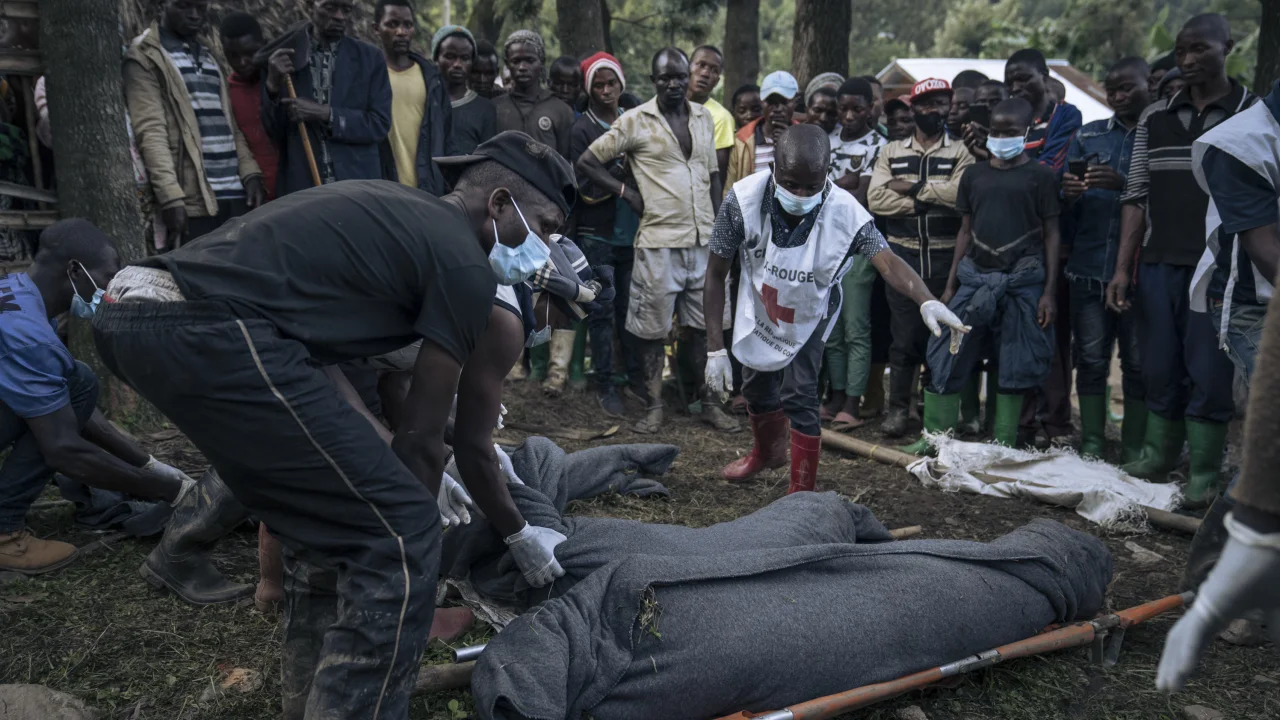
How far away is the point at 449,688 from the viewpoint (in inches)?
125

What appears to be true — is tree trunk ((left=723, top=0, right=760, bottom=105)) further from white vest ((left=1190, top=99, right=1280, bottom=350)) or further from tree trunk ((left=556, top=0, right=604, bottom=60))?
white vest ((left=1190, top=99, right=1280, bottom=350))

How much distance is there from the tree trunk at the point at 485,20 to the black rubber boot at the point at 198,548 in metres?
11.2

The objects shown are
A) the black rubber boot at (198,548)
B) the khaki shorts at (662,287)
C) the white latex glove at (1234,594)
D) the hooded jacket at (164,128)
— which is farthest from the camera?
the khaki shorts at (662,287)

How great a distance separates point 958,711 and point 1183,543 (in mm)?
2241

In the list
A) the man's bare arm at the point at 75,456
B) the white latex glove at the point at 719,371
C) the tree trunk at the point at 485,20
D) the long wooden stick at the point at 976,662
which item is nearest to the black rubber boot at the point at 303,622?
the long wooden stick at the point at 976,662

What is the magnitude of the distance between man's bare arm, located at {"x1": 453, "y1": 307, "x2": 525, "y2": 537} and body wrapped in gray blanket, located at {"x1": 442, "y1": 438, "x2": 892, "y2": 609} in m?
0.50

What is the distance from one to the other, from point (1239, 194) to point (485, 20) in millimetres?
11994

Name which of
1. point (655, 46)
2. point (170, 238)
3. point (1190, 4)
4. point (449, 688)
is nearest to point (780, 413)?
point (449, 688)

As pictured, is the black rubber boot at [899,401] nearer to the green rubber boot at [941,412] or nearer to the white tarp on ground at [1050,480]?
the green rubber boot at [941,412]

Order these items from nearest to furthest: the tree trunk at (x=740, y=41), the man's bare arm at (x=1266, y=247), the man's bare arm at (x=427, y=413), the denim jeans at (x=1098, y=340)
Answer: the man's bare arm at (x=427, y=413) → the man's bare arm at (x=1266, y=247) → the denim jeans at (x=1098, y=340) → the tree trunk at (x=740, y=41)

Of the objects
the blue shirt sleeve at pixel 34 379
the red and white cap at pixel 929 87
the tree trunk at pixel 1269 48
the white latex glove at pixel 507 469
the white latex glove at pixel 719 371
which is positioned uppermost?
the tree trunk at pixel 1269 48

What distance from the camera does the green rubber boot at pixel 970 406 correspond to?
22.1 ft

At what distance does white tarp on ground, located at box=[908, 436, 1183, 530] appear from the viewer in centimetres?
505

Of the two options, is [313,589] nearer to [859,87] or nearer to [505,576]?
[505,576]
